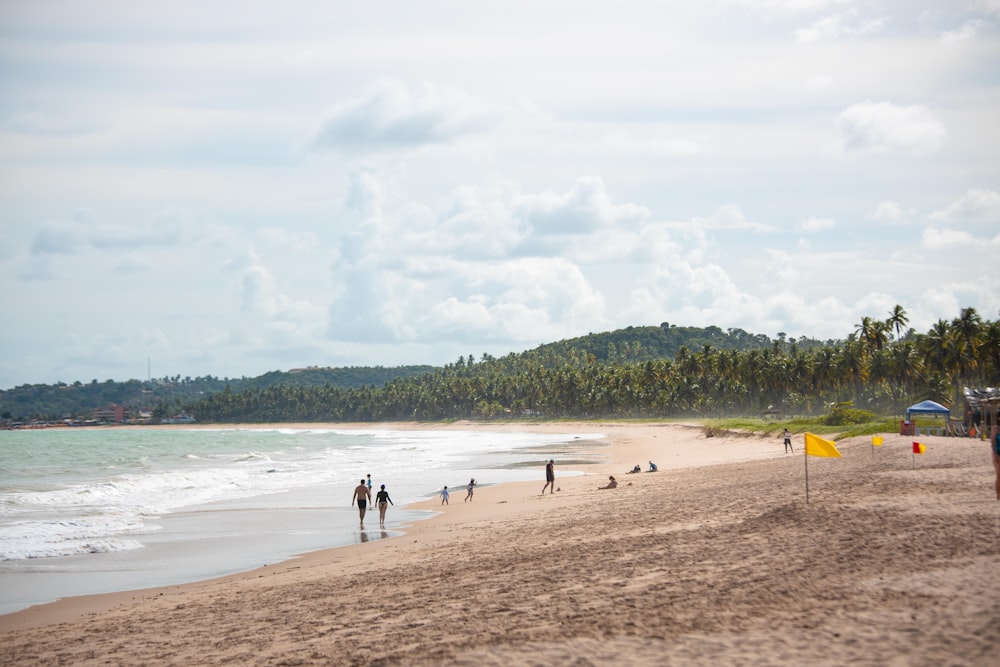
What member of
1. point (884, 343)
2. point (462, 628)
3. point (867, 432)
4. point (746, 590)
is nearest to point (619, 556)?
point (746, 590)

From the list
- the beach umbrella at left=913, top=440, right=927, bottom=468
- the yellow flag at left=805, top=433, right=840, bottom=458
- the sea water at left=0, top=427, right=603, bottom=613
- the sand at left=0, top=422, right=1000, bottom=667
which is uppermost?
the yellow flag at left=805, top=433, right=840, bottom=458

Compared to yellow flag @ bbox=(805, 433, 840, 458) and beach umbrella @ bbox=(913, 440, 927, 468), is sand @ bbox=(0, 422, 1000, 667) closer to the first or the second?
yellow flag @ bbox=(805, 433, 840, 458)

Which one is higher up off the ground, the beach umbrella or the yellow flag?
the yellow flag

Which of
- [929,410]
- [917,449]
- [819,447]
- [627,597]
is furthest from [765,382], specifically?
[627,597]

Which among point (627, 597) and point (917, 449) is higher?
point (917, 449)

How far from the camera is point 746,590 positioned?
34.5 feet

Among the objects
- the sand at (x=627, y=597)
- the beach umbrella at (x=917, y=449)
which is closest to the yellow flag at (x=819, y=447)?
the sand at (x=627, y=597)

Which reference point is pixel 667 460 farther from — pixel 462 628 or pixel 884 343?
pixel 884 343

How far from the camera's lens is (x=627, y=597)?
35.5ft

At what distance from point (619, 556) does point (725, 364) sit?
11171 centimetres

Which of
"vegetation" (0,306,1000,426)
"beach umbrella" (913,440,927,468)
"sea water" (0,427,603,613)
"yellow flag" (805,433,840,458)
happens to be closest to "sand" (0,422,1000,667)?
"yellow flag" (805,433,840,458)

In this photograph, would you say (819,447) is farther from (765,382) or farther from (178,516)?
(765,382)

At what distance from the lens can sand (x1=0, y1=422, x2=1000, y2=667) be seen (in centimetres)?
868

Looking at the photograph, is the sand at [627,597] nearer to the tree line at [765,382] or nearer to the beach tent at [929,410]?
the beach tent at [929,410]
